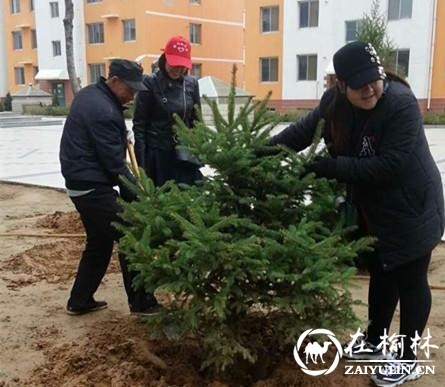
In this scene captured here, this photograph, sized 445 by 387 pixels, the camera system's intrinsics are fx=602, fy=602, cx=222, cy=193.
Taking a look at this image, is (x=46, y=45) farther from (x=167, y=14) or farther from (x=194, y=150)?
(x=194, y=150)

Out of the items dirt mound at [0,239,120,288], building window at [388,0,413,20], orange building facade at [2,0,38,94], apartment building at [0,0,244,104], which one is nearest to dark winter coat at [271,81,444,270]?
dirt mound at [0,239,120,288]

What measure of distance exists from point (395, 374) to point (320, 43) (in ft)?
86.1

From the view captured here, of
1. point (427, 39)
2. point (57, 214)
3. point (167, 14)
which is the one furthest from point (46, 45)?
point (57, 214)

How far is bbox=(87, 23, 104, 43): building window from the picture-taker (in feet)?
119

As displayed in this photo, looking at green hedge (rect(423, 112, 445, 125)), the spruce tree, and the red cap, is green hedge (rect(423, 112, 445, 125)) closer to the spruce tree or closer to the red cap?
the red cap

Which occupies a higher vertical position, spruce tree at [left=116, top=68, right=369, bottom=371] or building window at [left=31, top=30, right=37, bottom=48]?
building window at [left=31, top=30, right=37, bottom=48]

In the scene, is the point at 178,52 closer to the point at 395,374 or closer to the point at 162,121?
the point at 162,121

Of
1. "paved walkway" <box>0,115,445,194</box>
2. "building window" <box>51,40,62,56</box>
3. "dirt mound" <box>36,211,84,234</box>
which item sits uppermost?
"building window" <box>51,40,62,56</box>

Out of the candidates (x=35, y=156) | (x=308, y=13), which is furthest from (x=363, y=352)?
(x=308, y=13)

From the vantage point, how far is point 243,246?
2.36 metres

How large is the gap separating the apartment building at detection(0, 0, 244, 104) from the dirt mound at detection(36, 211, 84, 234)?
88.9 ft

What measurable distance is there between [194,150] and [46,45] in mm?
39373

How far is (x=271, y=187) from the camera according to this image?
8.95 feet

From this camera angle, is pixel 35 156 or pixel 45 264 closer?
pixel 45 264
